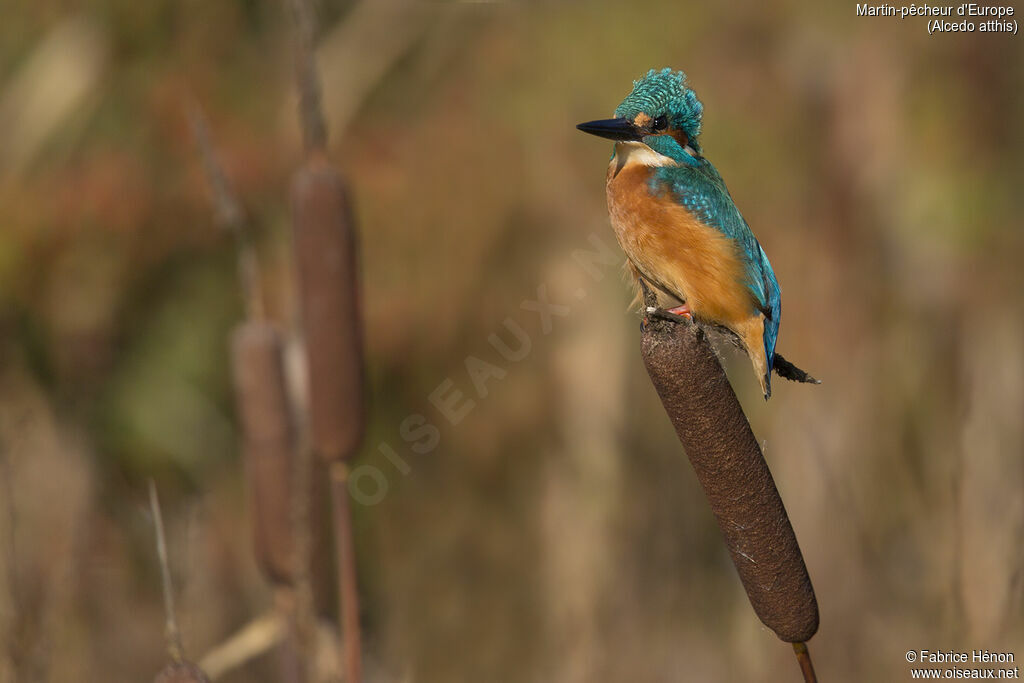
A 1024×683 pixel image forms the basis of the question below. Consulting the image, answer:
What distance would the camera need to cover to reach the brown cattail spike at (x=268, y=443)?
2.14 metres

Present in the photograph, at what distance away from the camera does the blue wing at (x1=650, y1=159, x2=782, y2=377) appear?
1.33 metres

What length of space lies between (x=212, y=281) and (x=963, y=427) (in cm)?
302

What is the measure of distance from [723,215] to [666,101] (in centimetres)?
16

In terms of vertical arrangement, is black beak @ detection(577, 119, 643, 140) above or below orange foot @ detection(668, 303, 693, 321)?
above

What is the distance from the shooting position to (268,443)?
2172 millimetres

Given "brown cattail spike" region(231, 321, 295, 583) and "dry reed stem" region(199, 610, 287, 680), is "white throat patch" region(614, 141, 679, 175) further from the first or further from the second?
"dry reed stem" region(199, 610, 287, 680)

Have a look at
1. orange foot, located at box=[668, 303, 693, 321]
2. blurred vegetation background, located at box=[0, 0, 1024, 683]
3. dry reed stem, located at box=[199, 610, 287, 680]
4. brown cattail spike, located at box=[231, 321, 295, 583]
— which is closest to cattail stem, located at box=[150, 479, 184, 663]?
orange foot, located at box=[668, 303, 693, 321]

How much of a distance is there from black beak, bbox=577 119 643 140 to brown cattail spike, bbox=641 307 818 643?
10.0 inches

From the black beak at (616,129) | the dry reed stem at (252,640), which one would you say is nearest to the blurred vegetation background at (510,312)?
the dry reed stem at (252,640)

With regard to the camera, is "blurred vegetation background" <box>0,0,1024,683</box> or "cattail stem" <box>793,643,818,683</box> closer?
"cattail stem" <box>793,643,818,683</box>

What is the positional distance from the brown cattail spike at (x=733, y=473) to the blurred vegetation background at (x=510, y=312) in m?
1.85

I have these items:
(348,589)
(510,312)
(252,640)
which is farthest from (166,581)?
(510,312)

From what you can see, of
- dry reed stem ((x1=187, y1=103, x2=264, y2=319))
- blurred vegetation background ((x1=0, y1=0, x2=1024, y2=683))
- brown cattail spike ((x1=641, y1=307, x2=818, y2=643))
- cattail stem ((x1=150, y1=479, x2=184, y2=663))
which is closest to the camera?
brown cattail spike ((x1=641, y1=307, x2=818, y2=643))

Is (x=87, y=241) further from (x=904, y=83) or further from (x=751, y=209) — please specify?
(x=904, y=83)
